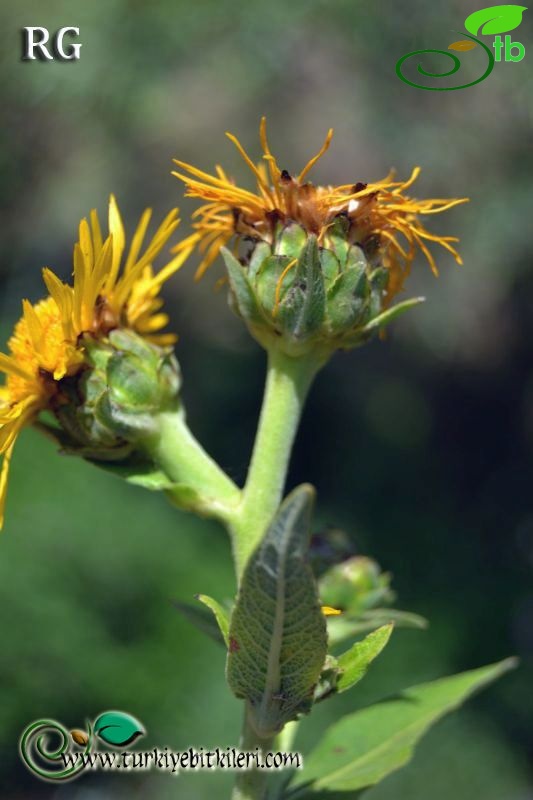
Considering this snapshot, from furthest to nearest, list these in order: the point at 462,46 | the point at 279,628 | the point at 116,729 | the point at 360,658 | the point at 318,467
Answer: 1. the point at 318,467
2. the point at 462,46
3. the point at 116,729
4. the point at 360,658
5. the point at 279,628

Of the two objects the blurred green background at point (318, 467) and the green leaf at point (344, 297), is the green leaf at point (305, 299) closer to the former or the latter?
the green leaf at point (344, 297)

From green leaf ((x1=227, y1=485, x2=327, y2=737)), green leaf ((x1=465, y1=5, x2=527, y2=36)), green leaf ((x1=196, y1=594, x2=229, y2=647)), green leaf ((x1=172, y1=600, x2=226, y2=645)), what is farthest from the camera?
green leaf ((x1=465, y1=5, x2=527, y2=36))

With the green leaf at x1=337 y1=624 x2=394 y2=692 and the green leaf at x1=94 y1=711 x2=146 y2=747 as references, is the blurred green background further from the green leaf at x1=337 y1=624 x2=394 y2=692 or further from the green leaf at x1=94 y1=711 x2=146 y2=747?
the green leaf at x1=337 y1=624 x2=394 y2=692

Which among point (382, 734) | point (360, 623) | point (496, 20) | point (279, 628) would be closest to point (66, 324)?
point (279, 628)

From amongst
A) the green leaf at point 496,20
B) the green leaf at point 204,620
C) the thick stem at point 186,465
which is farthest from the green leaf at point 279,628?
the green leaf at point 496,20

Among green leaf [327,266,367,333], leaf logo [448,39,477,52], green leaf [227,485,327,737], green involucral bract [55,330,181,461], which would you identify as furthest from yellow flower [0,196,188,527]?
leaf logo [448,39,477,52]

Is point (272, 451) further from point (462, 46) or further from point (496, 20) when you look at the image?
point (496, 20)
